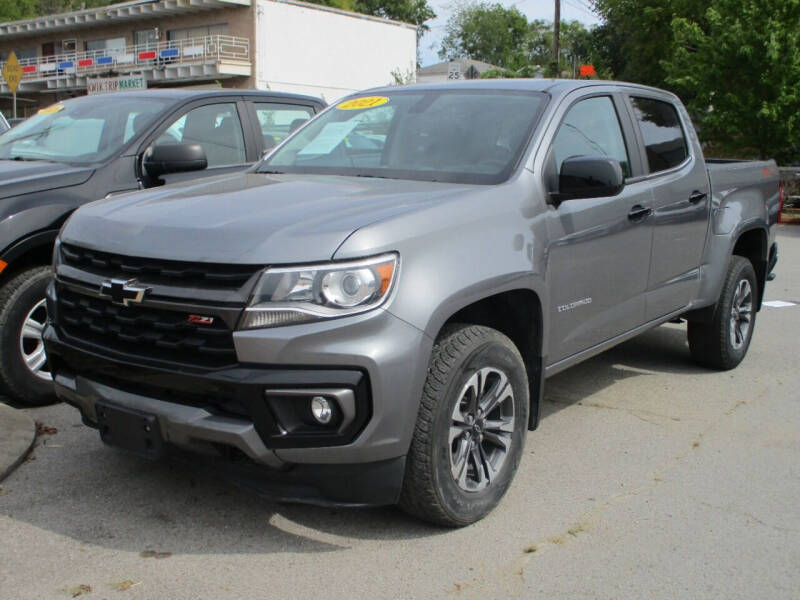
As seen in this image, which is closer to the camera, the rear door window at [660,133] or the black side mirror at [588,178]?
the black side mirror at [588,178]

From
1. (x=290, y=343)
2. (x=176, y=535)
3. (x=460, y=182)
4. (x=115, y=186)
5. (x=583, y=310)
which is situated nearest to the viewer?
(x=290, y=343)

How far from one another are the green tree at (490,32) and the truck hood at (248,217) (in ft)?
316

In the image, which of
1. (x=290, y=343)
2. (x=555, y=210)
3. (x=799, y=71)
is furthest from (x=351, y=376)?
(x=799, y=71)

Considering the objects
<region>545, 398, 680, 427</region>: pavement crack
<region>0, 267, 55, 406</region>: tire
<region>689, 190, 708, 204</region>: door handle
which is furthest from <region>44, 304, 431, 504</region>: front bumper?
<region>689, 190, 708, 204</region>: door handle

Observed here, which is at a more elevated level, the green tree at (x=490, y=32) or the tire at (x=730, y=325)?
the green tree at (x=490, y=32)

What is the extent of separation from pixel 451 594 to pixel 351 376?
0.86 metres

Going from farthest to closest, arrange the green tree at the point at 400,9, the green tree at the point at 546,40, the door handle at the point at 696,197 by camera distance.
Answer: the green tree at the point at 546,40, the green tree at the point at 400,9, the door handle at the point at 696,197

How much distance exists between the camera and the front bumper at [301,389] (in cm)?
314

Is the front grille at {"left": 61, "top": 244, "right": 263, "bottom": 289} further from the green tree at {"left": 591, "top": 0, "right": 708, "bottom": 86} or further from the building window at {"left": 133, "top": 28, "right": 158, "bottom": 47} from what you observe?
the building window at {"left": 133, "top": 28, "right": 158, "bottom": 47}

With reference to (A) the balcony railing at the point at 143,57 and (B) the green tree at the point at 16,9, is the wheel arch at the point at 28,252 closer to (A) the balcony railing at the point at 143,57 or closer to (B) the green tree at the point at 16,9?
(A) the balcony railing at the point at 143,57

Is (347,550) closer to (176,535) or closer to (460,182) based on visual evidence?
(176,535)

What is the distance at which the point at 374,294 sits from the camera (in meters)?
3.24

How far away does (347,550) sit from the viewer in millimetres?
3537

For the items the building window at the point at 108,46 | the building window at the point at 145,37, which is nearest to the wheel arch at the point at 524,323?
the building window at the point at 145,37
